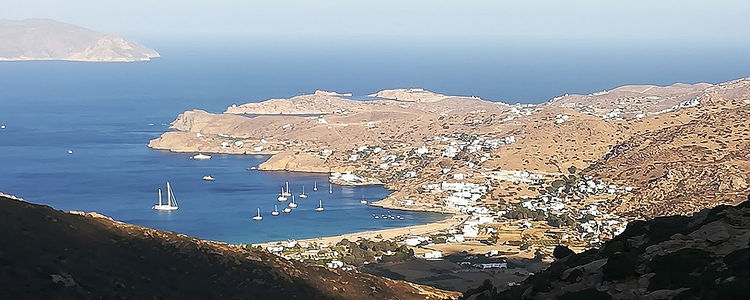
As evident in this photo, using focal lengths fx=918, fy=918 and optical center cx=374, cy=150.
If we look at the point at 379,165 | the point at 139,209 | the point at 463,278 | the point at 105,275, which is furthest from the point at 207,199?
the point at 105,275

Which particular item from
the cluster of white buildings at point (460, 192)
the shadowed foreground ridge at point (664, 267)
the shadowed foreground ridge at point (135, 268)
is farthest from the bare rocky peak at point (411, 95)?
the shadowed foreground ridge at point (664, 267)

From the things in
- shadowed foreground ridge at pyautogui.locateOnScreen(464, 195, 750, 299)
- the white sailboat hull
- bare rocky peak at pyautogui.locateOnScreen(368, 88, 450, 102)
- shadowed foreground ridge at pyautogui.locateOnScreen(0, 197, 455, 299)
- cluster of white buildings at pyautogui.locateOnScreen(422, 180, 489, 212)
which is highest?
shadowed foreground ridge at pyautogui.locateOnScreen(464, 195, 750, 299)

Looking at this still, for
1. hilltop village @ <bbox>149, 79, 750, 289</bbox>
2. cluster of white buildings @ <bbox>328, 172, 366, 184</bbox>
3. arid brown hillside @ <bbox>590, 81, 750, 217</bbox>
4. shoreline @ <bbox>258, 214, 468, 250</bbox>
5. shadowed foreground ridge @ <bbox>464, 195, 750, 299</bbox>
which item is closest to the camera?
shadowed foreground ridge @ <bbox>464, 195, 750, 299</bbox>

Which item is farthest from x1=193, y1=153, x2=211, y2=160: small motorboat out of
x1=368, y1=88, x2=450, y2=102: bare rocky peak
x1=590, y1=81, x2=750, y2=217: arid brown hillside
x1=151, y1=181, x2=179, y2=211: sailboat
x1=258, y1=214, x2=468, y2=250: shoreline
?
x1=368, y1=88, x2=450, y2=102: bare rocky peak

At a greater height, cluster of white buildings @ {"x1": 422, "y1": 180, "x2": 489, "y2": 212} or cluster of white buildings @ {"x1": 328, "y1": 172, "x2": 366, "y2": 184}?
cluster of white buildings @ {"x1": 422, "y1": 180, "x2": 489, "y2": 212}

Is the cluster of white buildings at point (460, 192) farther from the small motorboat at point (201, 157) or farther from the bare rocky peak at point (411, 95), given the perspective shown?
the bare rocky peak at point (411, 95)

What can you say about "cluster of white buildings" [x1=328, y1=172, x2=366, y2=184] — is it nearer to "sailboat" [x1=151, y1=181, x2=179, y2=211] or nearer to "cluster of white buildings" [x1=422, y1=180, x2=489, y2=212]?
"cluster of white buildings" [x1=422, y1=180, x2=489, y2=212]
